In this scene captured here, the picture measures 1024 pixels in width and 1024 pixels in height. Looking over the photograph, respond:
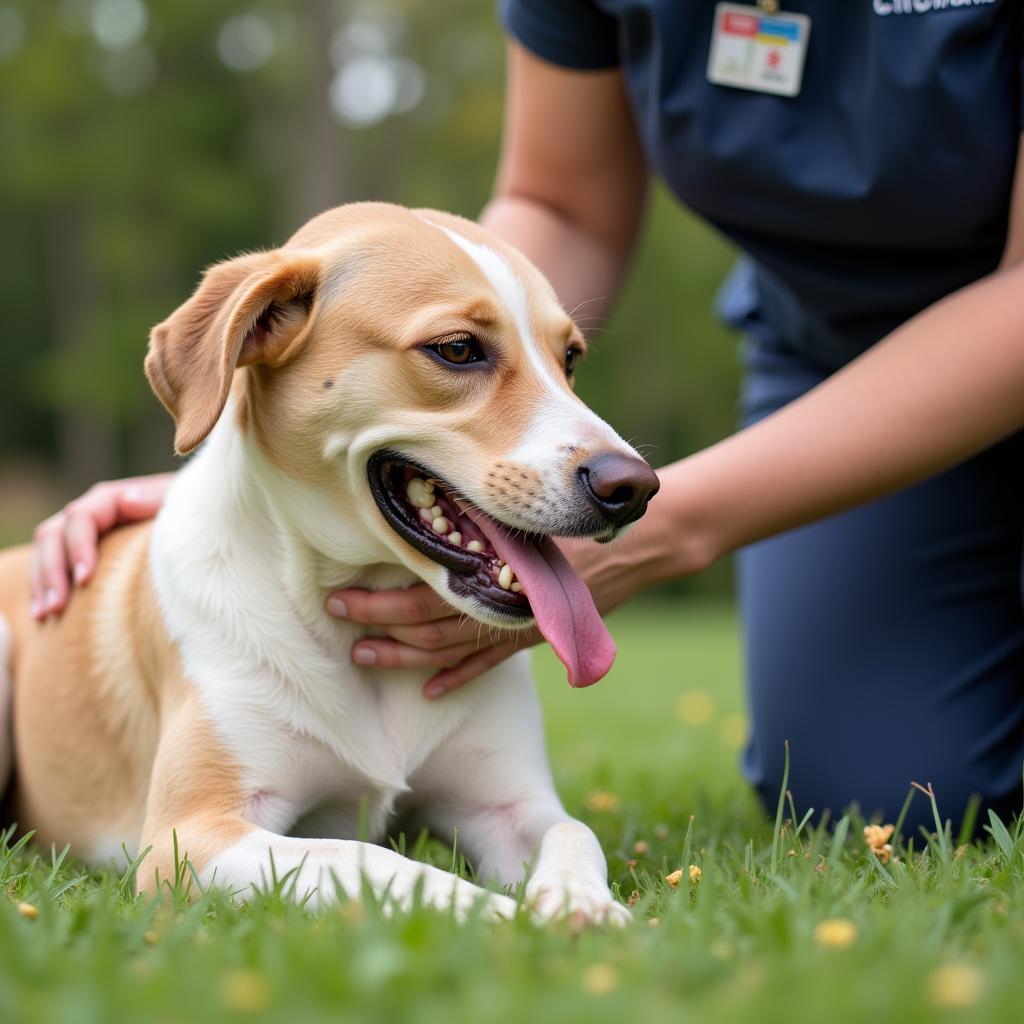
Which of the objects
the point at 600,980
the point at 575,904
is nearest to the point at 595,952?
the point at 600,980

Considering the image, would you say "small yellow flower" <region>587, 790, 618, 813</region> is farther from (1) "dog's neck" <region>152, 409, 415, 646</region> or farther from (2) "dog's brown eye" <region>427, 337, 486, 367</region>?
(2) "dog's brown eye" <region>427, 337, 486, 367</region>

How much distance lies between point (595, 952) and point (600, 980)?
0.56 ft

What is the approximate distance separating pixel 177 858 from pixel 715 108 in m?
2.22

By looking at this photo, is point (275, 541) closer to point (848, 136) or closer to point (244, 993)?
point (244, 993)

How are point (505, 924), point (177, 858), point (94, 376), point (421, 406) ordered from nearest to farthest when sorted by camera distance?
point (505, 924) < point (177, 858) < point (421, 406) < point (94, 376)

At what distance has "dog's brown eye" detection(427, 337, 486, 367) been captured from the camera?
2.78 m

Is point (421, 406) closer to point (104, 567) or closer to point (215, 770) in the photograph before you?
point (215, 770)

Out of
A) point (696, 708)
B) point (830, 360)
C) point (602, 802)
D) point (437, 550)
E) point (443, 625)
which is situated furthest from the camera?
point (696, 708)

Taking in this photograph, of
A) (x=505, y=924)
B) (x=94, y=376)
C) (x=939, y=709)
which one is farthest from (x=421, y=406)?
(x=94, y=376)

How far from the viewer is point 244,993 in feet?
4.99

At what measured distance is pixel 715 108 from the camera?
11.2ft

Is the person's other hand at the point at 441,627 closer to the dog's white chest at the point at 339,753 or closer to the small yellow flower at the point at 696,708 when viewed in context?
the dog's white chest at the point at 339,753

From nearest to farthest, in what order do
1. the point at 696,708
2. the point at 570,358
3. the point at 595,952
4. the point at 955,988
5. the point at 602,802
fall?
1. the point at 955,988
2. the point at 595,952
3. the point at 570,358
4. the point at 602,802
5. the point at 696,708

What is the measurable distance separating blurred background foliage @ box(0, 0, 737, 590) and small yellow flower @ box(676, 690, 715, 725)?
39.8ft
